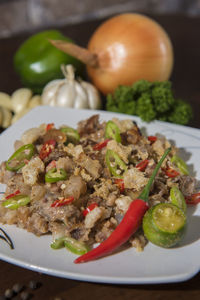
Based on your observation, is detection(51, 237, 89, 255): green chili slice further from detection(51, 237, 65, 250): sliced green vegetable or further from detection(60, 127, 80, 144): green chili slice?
detection(60, 127, 80, 144): green chili slice

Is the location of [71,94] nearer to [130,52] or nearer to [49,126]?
[130,52]

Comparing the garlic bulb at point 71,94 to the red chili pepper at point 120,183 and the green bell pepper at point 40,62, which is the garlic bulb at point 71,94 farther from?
the red chili pepper at point 120,183

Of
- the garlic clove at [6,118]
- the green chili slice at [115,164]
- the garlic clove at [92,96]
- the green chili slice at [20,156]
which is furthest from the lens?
the garlic clove at [92,96]

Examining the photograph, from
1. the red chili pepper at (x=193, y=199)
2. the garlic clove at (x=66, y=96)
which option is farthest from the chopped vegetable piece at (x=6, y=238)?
the garlic clove at (x=66, y=96)

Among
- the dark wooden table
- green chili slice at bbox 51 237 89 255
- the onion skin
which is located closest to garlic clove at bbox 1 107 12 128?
the dark wooden table

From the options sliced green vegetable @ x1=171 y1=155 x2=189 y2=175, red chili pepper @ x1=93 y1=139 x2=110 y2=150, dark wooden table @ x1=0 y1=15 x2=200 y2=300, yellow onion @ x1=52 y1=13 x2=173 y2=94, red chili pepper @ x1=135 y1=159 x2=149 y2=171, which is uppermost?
yellow onion @ x1=52 y1=13 x2=173 y2=94
